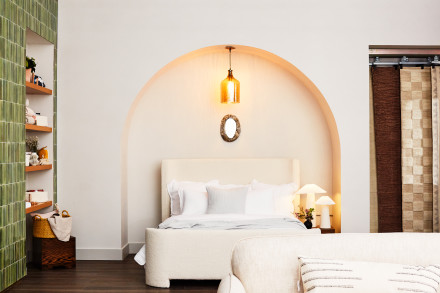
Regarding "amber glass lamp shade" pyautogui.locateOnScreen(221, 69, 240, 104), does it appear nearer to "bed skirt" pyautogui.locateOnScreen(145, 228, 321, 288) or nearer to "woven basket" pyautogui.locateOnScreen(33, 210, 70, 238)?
"bed skirt" pyautogui.locateOnScreen(145, 228, 321, 288)

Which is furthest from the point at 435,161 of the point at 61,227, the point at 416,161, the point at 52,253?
the point at 52,253

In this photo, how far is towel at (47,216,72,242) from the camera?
5.16m

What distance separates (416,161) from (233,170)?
7.11 ft

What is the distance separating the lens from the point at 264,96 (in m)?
6.22

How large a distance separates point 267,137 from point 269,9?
153 centimetres

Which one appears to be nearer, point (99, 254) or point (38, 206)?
point (38, 206)

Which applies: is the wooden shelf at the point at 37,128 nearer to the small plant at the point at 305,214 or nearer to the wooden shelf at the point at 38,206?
the wooden shelf at the point at 38,206

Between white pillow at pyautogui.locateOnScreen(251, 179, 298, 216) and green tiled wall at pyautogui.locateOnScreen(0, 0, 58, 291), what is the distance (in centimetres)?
260

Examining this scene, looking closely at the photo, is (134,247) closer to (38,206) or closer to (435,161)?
(38,206)

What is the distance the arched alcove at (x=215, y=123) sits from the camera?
616 centimetres

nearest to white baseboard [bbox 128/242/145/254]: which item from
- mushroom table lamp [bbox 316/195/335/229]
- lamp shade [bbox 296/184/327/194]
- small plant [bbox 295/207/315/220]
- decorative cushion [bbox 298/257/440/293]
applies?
small plant [bbox 295/207/315/220]

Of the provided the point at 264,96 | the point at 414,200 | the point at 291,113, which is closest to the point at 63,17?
the point at 264,96

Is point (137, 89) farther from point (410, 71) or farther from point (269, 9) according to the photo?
point (410, 71)

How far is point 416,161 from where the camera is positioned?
591 centimetres
